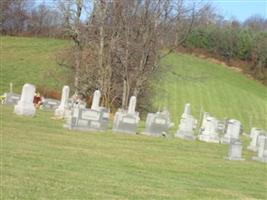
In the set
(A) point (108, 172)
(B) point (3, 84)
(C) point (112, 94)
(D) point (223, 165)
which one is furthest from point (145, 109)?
(A) point (108, 172)

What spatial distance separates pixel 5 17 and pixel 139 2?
44.6m

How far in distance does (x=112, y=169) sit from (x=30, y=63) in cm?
4868

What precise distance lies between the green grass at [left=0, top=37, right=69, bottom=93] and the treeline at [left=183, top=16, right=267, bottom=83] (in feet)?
77.3

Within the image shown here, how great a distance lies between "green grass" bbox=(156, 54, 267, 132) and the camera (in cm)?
5694

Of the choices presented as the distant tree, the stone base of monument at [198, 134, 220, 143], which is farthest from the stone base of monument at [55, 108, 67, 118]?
the distant tree

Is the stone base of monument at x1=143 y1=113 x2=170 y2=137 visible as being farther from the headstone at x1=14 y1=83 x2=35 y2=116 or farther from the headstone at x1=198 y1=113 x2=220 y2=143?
the headstone at x1=14 y1=83 x2=35 y2=116

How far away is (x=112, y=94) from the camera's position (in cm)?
3559

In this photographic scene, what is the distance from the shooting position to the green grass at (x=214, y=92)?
5694 cm

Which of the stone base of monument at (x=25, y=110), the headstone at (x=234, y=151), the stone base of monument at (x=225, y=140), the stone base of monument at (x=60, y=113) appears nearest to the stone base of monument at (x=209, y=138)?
the stone base of monument at (x=225, y=140)

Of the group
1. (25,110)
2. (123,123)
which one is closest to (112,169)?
(123,123)

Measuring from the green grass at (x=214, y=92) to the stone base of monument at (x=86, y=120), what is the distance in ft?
79.3

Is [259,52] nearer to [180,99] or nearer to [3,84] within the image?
[180,99]

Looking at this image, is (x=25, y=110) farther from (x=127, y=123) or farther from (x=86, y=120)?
(x=127, y=123)

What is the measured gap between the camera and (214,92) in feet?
233
